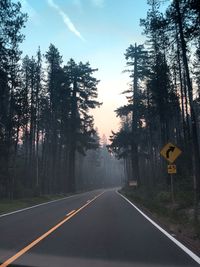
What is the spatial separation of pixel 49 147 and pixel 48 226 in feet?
173

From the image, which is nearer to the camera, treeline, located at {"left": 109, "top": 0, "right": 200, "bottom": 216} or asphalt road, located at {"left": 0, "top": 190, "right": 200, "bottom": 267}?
asphalt road, located at {"left": 0, "top": 190, "right": 200, "bottom": 267}

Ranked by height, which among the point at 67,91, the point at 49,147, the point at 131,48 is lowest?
the point at 49,147

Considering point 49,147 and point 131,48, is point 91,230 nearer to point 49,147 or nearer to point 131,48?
point 131,48

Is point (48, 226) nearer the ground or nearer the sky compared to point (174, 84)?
nearer the ground

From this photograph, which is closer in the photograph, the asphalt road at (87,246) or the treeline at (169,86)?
the asphalt road at (87,246)

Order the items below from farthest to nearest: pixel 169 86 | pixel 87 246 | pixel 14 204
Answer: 1. pixel 169 86
2. pixel 14 204
3. pixel 87 246

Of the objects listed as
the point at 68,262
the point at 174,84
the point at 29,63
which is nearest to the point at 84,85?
the point at 29,63

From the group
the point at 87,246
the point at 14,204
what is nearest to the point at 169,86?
the point at 14,204

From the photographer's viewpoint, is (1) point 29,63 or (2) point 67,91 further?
(2) point 67,91

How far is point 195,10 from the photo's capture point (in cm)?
2178

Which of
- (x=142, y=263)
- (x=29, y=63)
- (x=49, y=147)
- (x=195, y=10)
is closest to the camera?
(x=142, y=263)

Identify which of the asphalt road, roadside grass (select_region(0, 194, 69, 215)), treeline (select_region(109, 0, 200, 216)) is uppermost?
treeline (select_region(109, 0, 200, 216))

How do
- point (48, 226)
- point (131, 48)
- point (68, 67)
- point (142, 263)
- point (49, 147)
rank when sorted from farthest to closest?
1. point (49, 147)
2. point (68, 67)
3. point (131, 48)
4. point (48, 226)
5. point (142, 263)

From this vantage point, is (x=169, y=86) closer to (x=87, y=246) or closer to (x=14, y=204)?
(x=14, y=204)
